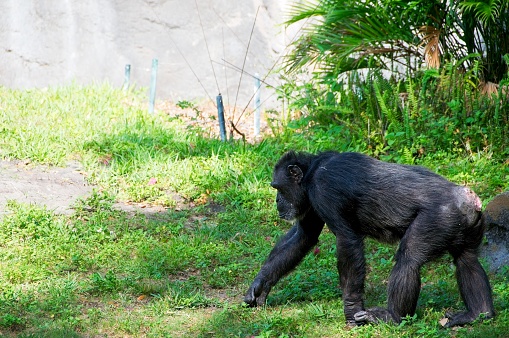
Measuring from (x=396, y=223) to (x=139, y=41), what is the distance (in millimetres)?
8134

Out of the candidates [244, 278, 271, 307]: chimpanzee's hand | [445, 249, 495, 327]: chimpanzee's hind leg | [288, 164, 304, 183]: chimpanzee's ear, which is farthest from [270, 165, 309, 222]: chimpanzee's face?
[445, 249, 495, 327]: chimpanzee's hind leg

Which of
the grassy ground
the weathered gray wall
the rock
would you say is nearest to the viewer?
the grassy ground

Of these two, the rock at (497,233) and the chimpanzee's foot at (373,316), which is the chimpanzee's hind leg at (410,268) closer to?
the chimpanzee's foot at (373,316)

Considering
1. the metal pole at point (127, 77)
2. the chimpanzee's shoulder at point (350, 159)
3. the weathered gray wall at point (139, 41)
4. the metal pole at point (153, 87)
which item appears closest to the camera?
the chimpanzee's shoulder at point (350, 159)

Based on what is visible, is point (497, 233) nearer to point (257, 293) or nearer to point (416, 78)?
point (257, 293)

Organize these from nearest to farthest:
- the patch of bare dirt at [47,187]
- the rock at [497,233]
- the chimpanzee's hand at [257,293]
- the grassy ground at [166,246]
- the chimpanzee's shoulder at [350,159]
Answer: the grassy ground at [166,246], the chimpanzee's shoulder at [350,159], the chimpanzee's hand at [257,293], the rock at [497,233], the patch of bare dirt at [47,187]

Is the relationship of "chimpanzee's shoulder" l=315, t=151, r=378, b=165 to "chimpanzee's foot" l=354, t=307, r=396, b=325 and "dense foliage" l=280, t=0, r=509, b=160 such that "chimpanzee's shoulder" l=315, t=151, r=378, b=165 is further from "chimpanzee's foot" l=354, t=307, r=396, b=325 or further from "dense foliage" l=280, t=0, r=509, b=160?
"dense foliage" l=280, t=0, r=509, b=160

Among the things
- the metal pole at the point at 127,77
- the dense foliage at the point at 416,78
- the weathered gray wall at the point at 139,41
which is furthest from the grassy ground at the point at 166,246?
the weathered gray wall at the point at 139,41

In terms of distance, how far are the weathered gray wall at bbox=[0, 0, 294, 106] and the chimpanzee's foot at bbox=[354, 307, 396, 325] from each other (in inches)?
301

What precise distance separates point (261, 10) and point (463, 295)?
8.40 m

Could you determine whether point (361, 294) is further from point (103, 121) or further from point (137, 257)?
point (103, 121)

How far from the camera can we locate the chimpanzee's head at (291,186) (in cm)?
592

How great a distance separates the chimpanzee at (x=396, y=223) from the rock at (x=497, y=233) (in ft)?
3.76

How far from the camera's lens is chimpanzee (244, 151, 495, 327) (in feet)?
16.8
